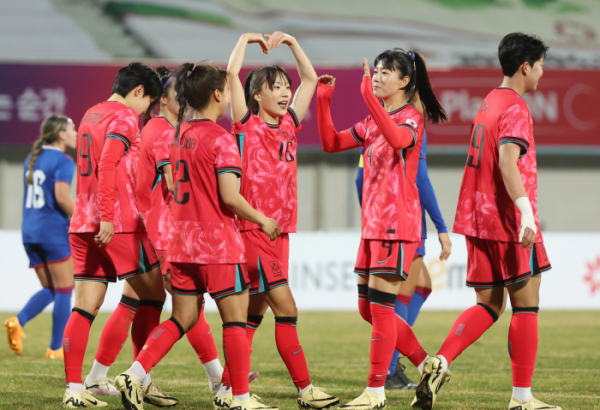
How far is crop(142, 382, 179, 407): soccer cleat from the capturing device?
4457 mm

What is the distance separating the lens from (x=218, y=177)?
12.7 ft

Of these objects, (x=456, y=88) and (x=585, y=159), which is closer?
(x=456, y=88)

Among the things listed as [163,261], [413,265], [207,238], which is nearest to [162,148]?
[163,261]

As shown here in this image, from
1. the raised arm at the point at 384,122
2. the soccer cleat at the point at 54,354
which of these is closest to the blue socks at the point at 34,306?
the soccer cleat at the point at 54,354

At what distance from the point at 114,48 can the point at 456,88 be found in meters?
8.54

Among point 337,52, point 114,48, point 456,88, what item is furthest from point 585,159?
point 114,48

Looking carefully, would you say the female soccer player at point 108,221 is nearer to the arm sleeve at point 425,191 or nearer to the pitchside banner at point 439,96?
the arm sleeve at point 425,191

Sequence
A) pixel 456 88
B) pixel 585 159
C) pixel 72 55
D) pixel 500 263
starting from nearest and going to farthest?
pixel 500 263
pixel 456 88
pixel 585 159
pixel 72 55

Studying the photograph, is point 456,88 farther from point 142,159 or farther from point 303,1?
point 142,159

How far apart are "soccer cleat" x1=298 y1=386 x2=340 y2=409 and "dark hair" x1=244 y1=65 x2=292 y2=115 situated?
1678mm

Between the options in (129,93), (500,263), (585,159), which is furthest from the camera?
(585,159)

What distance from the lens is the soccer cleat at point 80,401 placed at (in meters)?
4.27

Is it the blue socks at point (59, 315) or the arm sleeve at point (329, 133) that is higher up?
the arm sleeve at point (329, 133)

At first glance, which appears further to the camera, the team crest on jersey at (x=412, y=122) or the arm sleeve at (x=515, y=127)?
the team crest on jersey at (x=412, y=122)
